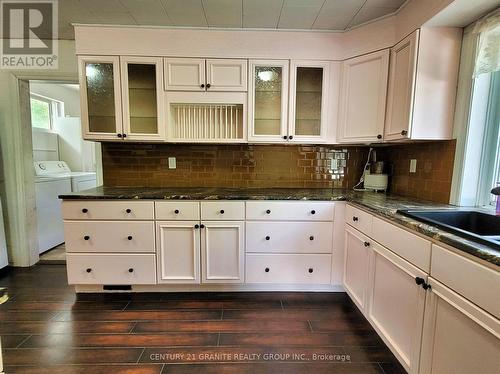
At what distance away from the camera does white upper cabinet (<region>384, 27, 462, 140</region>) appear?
5.53 feet

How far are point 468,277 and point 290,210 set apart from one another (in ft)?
4.22

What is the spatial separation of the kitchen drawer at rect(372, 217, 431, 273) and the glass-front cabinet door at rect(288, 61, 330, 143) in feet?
3.31

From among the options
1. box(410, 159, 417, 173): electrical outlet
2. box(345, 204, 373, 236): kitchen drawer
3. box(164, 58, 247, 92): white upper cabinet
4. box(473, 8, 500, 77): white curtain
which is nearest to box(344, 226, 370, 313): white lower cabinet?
box(345, 204, 373, 236): kitchen drawer

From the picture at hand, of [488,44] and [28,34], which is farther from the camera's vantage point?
[28,34]

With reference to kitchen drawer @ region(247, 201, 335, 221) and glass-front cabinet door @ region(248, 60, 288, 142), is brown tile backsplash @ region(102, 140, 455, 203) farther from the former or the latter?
kitchen drawer @ region(247, 201, 335, 221)

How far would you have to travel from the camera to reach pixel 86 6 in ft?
6.25

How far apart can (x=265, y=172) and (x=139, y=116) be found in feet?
4.26

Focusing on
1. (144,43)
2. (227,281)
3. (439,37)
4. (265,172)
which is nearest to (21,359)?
(227,281)

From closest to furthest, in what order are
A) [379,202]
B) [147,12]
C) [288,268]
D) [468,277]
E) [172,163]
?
[468,277], [379,202], [147,12], [288,268], [172,163]

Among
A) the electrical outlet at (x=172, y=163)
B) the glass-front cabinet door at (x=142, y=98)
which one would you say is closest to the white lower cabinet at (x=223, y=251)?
the electrical outlet at (x=172, y=163)

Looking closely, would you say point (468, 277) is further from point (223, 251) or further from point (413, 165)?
point (223, 251)

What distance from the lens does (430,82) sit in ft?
5.65

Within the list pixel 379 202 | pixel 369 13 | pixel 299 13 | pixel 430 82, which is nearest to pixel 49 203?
pixel 299 13

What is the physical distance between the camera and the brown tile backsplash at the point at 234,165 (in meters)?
2.62
